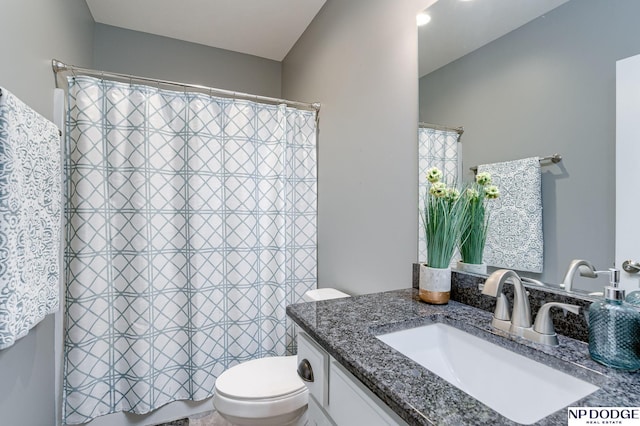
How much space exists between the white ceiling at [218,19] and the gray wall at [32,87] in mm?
500

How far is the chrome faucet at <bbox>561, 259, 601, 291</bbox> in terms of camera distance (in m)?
0.79

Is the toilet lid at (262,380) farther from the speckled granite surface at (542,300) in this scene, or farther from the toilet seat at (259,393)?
the speckled granite surface at (542,300)

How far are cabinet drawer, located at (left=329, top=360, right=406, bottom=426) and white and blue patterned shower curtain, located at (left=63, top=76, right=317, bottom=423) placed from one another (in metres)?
1.28

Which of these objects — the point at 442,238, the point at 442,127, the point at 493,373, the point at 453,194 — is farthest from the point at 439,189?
the point at 493,373

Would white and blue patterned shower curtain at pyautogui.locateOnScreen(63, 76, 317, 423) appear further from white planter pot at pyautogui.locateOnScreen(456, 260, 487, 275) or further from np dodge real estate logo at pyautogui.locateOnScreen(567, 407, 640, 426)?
np dodge real estate logo at pyautogui.locateOnScreen(567, 407, 640, 426)

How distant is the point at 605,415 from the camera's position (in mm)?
491

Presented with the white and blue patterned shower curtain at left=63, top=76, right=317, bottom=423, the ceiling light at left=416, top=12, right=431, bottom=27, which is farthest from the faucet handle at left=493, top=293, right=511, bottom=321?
the white and blue patterned shower curtain at left=63, top=76, right=317, bottom=423

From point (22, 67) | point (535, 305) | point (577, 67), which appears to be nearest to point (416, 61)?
point (577, 67)

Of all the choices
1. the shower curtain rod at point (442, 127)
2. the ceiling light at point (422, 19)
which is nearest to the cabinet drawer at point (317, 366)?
the shower curtain rod at point (442, 127)

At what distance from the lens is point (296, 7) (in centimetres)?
210

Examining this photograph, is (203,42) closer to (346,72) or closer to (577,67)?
(346,72)

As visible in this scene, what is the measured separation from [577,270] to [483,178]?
1.27 ft

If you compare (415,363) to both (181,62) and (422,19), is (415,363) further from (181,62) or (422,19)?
(181,62)

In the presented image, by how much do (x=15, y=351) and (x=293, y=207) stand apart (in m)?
1.47
